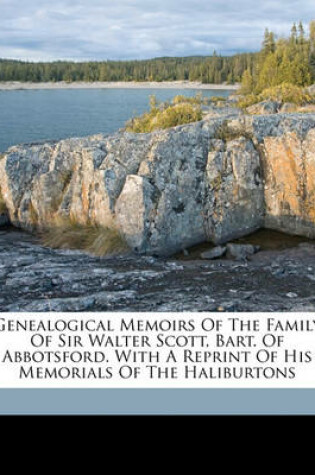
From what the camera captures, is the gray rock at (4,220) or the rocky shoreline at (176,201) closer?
the rocky shoreline at (176,201)

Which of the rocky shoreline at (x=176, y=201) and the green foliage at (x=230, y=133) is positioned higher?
the green foliage at (x=230, y=133)

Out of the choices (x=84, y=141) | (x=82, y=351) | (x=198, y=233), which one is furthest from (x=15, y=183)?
(x=82, y=351)

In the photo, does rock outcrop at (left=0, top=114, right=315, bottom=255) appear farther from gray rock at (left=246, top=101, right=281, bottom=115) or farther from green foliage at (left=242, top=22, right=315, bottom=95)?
green foliage at (left=242, top=22, right=315, bottom=95)

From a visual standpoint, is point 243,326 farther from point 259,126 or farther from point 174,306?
point 259,126

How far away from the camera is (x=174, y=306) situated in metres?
6.74

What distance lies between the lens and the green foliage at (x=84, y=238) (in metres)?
9.77

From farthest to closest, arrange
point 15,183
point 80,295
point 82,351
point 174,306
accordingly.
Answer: point 15,183 < point 80,295 < point 174,306 < point 82,351

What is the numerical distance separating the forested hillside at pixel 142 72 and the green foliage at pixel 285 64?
37.9 meters

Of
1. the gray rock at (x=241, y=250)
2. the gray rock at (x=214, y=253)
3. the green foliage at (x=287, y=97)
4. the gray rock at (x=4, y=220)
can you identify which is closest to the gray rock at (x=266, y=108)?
the green foliage at (x=287, y=97)

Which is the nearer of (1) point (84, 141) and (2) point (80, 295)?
(2) point (80, 295)

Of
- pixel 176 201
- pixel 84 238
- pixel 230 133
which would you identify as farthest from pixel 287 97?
pixel 84 238

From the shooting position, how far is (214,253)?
9.57 metres

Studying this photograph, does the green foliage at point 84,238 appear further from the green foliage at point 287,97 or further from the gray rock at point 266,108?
the green foliage at point 287,97

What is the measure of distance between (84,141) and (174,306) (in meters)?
6.50
